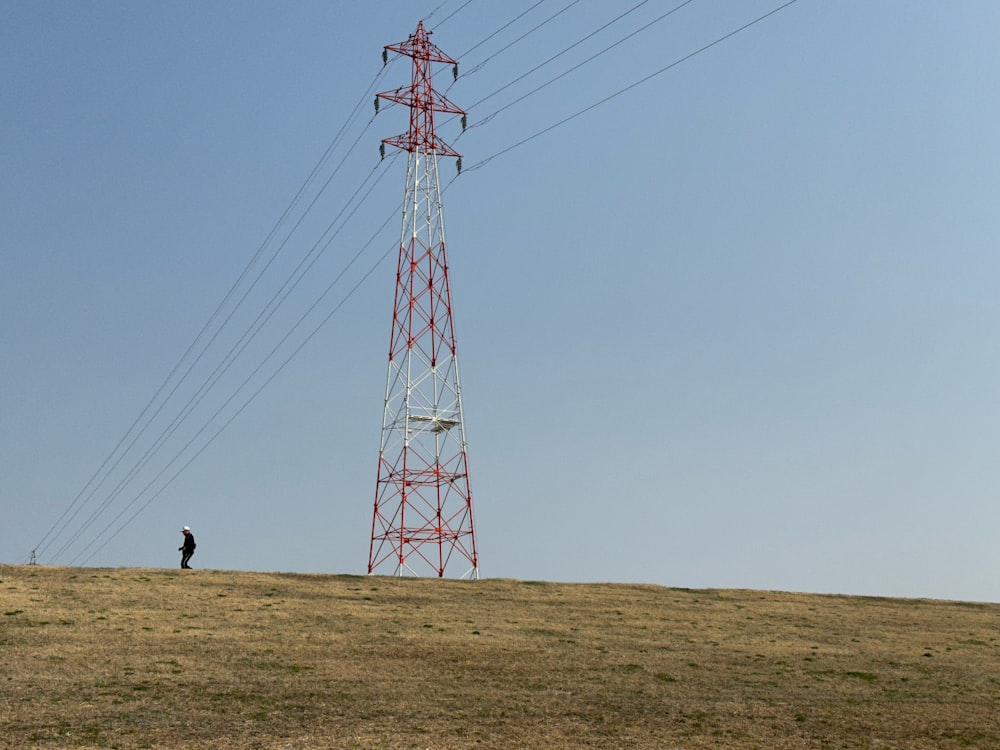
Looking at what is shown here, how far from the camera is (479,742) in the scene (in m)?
24.7

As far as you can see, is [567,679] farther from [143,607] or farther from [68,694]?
[143,607]

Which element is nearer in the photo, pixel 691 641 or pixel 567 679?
pixel 567 679

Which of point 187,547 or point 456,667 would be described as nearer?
point 456,667

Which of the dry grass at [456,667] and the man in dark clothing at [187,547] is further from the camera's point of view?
the man in dark clothing at [187,547]

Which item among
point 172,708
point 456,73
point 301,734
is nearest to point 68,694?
point 172,708

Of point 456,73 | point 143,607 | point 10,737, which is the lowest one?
point 10,737

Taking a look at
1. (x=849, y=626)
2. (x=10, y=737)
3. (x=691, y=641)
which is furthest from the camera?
(x=849, y=626)

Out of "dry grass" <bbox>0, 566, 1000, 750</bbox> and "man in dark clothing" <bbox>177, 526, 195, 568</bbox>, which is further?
"man in dark clothing" <bbox>177, 526, 195, 568</bbox>

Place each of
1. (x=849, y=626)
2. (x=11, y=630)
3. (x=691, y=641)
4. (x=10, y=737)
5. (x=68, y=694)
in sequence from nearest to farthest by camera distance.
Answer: (x=10, y=737) → (x=68, y=694) → (x=11, y=630) → (x=691, y=641) → (x=849, y=626)

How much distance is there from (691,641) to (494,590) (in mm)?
10949

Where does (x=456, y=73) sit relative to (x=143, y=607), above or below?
above

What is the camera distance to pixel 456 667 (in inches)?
1275

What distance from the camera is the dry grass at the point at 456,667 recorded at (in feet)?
84.8

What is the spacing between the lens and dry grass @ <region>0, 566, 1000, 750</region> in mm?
25859
